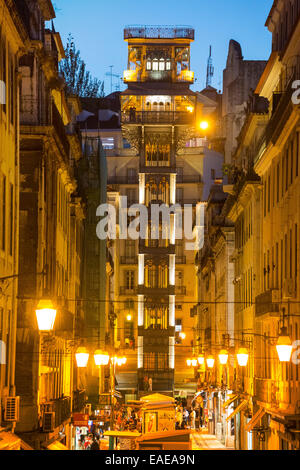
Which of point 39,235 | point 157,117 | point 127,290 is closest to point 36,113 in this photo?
point 39,235

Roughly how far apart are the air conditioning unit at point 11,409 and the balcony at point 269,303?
12.2m

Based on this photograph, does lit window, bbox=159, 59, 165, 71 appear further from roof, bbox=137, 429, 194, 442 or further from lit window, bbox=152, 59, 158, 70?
roof, bbox=137, 429, 194, 442

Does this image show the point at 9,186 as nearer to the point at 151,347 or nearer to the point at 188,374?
the point at 151,347

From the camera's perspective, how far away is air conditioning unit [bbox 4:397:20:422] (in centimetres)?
2414

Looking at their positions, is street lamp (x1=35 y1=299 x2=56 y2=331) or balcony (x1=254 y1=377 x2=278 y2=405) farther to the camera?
balcony (x1=254 y1=377 x2=278 y2=405)

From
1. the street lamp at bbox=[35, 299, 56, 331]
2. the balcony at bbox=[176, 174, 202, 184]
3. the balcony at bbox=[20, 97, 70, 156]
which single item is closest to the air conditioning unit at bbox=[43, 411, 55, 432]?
the balcony at bbox=[20, 97, 70, 156]

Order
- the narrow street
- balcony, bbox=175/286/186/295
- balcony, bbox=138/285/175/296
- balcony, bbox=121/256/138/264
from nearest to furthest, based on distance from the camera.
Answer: the narrow street → balcony, bbox=138/285/175/296 → balcony, bbox=121/256/138/264 → balcony, bbox=175/286/186/295

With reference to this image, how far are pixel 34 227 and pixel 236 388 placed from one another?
22.5m

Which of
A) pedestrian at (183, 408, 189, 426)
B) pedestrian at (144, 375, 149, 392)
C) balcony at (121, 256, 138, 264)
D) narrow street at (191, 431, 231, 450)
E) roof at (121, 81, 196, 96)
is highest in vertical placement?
roof at (121, 81, 196, 96)

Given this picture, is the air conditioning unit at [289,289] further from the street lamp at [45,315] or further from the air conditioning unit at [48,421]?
the street lamp at [45,315]

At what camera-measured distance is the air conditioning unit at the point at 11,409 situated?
Result: 2414 cm

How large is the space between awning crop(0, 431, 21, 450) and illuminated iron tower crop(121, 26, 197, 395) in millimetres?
59443

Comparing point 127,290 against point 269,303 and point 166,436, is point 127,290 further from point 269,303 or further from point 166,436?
point 166,436

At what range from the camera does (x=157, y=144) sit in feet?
289
